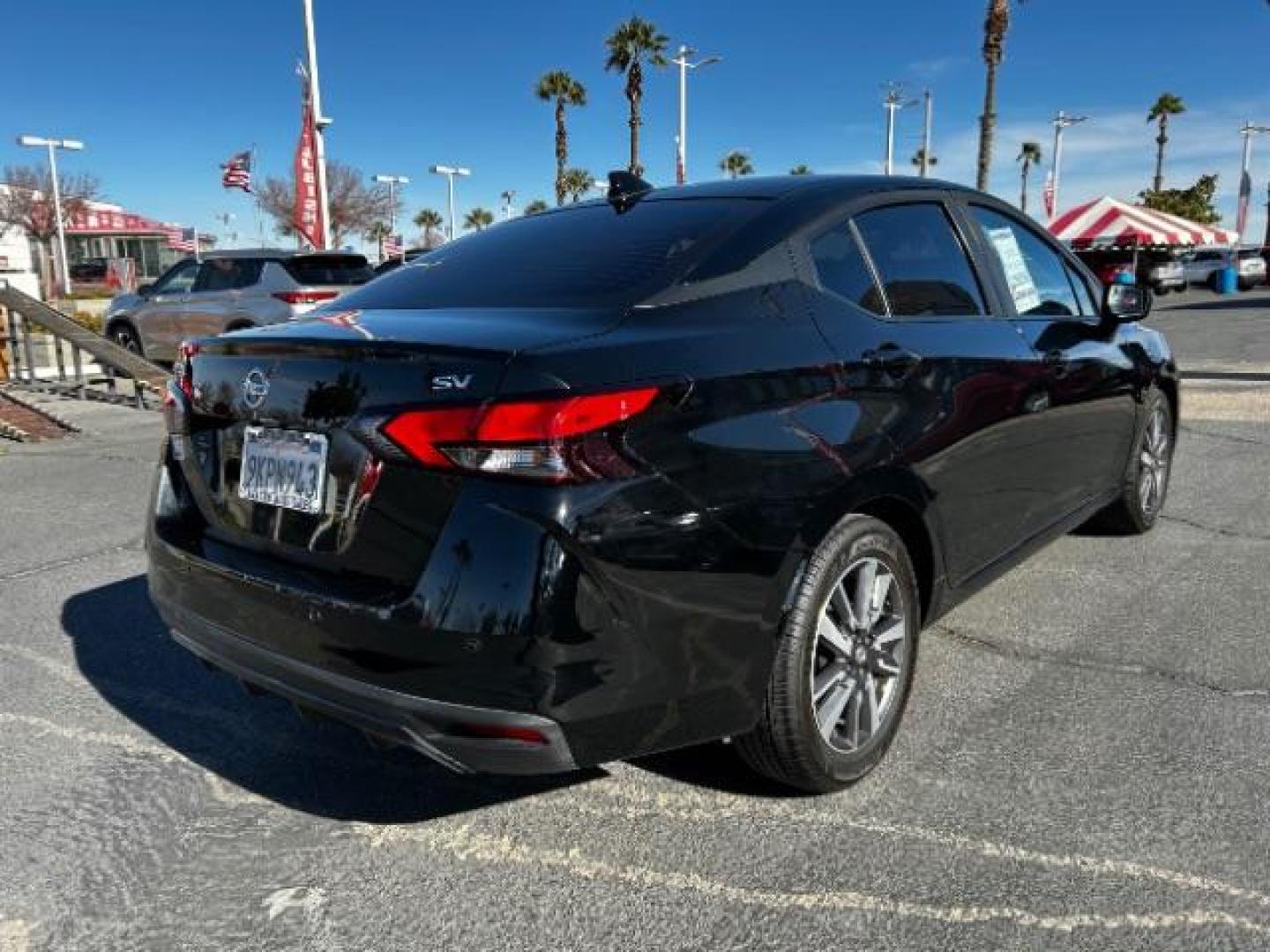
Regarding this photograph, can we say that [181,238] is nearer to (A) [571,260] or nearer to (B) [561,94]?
(B) [561,94]

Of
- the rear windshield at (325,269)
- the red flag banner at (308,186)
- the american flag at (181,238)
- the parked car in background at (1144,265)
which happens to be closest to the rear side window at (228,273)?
the rear windshield at (325,269)

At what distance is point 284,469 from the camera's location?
7.64 feet

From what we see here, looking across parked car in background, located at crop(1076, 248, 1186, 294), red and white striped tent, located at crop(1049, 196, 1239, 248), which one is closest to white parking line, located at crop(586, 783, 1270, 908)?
red and white striped tent, located at crop(1049, 196, 1239, 248)

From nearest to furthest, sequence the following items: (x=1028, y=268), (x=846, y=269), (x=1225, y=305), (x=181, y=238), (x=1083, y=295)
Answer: (x=846, y=269)
(x=1028, y=268)
(x=1083, y=295)
(x=1225, y=305)
(x=181, y=238)

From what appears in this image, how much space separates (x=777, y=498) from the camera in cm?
230

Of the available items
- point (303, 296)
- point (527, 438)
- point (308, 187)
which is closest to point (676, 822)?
point (527, 438)

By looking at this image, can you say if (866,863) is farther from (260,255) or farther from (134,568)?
(260,255)

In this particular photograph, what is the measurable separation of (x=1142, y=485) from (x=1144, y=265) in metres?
37.0

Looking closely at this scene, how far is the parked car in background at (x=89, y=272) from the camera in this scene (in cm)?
5697

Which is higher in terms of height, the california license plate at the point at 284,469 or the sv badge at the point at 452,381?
the sv badge at the point at 452,381

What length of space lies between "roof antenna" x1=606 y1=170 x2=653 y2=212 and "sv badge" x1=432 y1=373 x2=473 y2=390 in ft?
4.72

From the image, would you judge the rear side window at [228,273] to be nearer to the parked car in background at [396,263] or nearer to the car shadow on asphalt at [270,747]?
the parked car in background at [396,263]

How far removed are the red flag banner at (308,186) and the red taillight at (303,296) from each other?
7.17 meters

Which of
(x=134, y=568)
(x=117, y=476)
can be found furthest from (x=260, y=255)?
(x=134, y=568)
